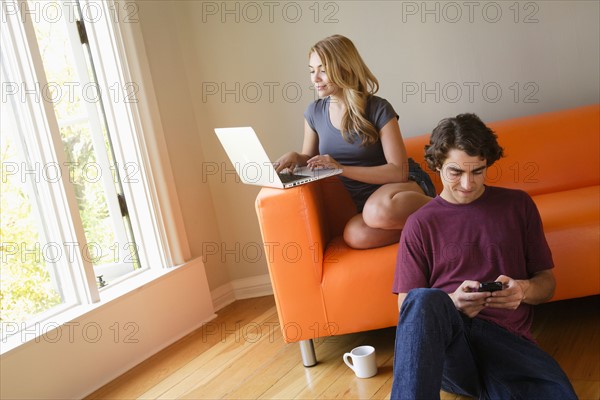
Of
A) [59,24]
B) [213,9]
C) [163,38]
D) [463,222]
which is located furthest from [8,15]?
[463,222]

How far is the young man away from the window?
1484 mm

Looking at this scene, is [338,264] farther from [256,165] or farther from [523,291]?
[523,291]

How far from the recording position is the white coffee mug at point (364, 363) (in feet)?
7.48

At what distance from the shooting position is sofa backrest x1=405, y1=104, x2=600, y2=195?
2.73m

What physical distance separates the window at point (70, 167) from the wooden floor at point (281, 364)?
41 centimetres

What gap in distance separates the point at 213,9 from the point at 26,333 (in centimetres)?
177

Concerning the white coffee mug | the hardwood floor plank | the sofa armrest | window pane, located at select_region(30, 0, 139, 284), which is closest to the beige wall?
window pane, located at select_region(30, 0, 139, 284)

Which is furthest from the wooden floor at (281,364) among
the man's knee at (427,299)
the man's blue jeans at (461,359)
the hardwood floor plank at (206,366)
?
the man's knee at (427,299)

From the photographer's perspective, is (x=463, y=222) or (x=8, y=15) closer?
(x=463, y=222)

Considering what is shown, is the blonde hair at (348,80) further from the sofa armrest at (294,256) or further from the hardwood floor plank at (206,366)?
the hardwood floor plank at (206,366)

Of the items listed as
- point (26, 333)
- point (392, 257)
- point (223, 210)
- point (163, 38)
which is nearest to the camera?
point (392, 257)

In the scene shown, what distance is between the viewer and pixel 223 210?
3.52 metres

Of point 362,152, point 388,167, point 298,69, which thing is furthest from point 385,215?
point 298,69

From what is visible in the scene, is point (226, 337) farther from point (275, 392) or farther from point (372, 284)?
point (372, 284)
